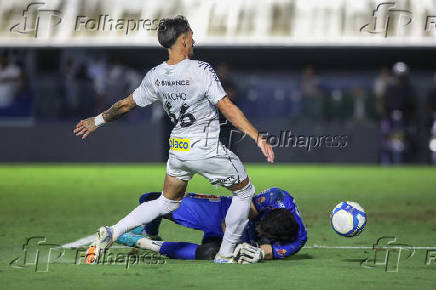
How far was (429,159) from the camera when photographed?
2342 centimetres

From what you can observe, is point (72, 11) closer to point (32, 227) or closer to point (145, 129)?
point (145, 129)

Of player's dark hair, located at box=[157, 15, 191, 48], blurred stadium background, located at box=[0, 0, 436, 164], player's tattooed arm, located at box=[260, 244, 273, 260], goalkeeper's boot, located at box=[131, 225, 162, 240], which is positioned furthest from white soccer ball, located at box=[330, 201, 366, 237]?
blurred stadium background, located at box=[0, 0, 436, 164]

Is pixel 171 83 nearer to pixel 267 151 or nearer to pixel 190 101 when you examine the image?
pixel 190 101

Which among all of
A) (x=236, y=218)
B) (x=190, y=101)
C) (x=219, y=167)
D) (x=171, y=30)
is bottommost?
(x=236, y=218)

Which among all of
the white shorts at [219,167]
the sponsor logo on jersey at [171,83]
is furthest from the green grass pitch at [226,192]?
the sponsor logo on jersey at [171,83]

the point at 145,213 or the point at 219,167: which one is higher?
the point at 219,167

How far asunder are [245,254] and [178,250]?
2.19 feet

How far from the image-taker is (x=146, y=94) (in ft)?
24.2

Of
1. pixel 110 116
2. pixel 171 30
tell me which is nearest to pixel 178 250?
pixel 110 116

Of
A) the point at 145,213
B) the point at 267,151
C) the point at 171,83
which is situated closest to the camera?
the point at 267,151

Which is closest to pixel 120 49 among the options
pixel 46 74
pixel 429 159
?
pixel 46 74

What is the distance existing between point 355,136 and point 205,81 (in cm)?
1661

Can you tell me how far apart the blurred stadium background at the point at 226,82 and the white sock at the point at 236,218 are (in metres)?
13.9

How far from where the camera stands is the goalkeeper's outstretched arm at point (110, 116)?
7.51 m
